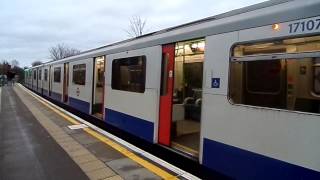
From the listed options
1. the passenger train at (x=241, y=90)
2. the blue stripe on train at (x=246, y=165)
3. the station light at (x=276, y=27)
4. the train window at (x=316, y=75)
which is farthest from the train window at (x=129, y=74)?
the train window at (x=316, y=75)

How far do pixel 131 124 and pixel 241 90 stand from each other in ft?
14.0

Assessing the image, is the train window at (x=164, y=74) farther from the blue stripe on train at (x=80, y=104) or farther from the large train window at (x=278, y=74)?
the blue stripe on train at (x=80, y=104)

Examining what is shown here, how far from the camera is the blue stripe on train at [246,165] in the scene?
4332 millimetres

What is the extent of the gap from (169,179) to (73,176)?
1.54 metres

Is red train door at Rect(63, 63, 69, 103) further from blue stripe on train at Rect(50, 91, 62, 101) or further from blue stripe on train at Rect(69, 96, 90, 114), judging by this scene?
blue stripe on train at Rect(69, 96, 90, 114)

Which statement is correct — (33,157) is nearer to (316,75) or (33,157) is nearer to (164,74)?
(164,74)

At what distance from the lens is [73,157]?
683 cm

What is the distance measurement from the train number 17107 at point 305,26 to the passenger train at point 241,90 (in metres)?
0.01

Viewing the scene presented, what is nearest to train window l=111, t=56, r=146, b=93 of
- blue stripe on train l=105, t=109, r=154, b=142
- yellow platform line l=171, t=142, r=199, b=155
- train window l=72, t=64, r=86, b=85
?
blue stripe on train l=105, t=109, r=154, b=142

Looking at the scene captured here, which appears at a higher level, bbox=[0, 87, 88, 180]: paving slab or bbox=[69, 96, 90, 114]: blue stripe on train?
bbox=[69, 96, 90, 114]: blue stripe on train

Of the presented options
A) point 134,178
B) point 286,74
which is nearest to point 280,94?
point 286,74

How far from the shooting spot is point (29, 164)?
6.48 meters

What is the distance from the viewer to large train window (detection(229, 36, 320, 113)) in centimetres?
426

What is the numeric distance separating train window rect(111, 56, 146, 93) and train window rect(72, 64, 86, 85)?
152 inches
